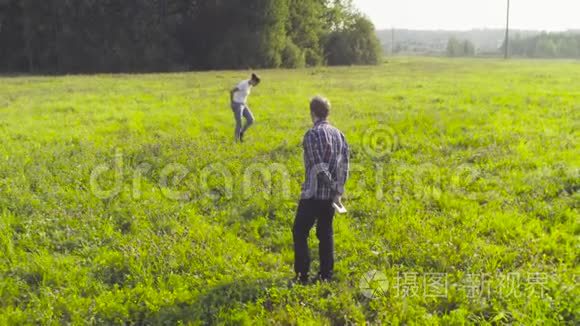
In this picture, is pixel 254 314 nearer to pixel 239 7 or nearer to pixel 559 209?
pixel 559 209

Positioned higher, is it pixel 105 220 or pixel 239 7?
pixel 239 7

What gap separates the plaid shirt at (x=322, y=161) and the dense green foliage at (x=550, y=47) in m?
121

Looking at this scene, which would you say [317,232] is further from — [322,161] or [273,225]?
[273,225]

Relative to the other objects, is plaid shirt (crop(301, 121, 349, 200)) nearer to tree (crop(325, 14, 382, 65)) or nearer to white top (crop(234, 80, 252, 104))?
white top (crop(234, 80, 252, 104))

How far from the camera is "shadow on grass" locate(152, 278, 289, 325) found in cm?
457

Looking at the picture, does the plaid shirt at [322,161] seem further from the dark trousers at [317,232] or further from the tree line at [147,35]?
the tree line at [147,35]

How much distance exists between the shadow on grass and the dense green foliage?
397ft

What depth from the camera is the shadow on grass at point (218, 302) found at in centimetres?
457

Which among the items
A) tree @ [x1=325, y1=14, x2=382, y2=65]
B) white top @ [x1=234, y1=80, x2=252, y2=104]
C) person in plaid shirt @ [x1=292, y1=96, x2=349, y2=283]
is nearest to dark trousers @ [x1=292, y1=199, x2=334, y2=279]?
person in plaid shirt @ [x1=292, y1=96, x2=349, y2=283]

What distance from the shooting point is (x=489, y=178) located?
8.26 metres

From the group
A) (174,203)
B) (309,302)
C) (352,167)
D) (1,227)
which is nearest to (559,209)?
(352,167)

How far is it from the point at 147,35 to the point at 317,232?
148 ft

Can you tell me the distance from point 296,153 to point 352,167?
1522mm

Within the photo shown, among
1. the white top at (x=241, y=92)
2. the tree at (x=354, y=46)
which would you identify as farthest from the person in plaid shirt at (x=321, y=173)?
the tree at (x=354, y=46)
